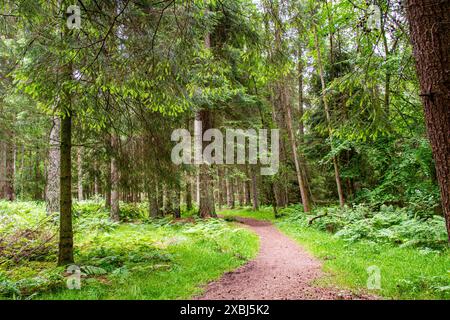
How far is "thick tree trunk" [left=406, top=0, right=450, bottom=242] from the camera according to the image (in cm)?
322

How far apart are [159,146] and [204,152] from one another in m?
7.42

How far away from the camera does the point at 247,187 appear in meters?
31.3

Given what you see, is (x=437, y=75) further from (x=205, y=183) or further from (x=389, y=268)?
(x=205, y=183)

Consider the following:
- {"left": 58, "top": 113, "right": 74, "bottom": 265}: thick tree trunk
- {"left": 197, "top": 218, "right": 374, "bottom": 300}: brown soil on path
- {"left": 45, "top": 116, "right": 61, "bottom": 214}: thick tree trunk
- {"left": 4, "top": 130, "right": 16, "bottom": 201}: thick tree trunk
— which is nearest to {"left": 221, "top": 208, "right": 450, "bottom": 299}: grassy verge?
{"left": 197, "top": 218, "right": 374, "bottom": 300}: brown soil on path

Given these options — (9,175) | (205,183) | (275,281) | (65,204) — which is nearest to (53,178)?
(65,204)

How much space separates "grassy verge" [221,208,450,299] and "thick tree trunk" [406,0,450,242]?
197cm

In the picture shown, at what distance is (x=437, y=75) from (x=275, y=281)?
4337mm

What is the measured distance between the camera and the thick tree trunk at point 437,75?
3.22 metres

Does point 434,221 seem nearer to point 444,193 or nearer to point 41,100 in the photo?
point 444,193

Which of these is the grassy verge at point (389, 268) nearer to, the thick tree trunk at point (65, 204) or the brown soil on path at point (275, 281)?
the brown soil on path at point (275, 281)

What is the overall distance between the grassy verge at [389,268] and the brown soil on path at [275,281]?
36 centimetres

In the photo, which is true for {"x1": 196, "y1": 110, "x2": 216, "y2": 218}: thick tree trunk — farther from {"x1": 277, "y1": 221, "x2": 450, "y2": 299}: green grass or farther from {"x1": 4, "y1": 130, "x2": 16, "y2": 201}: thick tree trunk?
{"x1": 4, "y1": 130, "x2": 16, "y2": 201}: thick tree trunk

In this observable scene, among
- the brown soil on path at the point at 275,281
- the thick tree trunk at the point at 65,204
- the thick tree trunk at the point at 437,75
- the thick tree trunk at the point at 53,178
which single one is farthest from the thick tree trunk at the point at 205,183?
the thick tree trunk at the point at 437,75

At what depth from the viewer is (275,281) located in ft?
18.3
